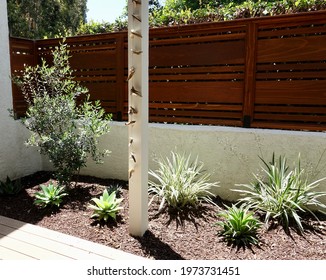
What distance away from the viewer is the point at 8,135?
3875 mm

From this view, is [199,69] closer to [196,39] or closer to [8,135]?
[196,39]

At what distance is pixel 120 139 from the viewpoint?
12.5ft

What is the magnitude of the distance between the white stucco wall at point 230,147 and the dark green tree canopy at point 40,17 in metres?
7.30

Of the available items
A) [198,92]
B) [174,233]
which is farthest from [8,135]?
[174,233]

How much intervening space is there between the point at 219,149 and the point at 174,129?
59 cm

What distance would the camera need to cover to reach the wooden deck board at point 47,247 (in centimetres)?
216

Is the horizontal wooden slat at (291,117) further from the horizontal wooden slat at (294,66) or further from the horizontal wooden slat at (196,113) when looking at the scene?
the horizontal wooden slat at (294,66)

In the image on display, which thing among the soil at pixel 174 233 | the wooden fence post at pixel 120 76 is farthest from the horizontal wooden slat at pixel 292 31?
the soil at pixel 174 233

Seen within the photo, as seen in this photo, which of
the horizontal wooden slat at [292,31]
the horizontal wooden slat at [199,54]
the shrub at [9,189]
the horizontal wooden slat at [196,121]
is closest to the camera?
the horizontal wooden slat at [292,31]

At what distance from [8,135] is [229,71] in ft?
9.83

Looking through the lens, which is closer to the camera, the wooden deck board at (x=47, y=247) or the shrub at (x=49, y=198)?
the wooden deck board at (x=47, y=247)

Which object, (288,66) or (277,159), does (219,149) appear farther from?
(288,66)

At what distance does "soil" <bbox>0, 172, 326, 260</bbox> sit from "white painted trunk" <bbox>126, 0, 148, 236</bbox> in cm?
20

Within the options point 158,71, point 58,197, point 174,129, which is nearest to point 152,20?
point 158,71
